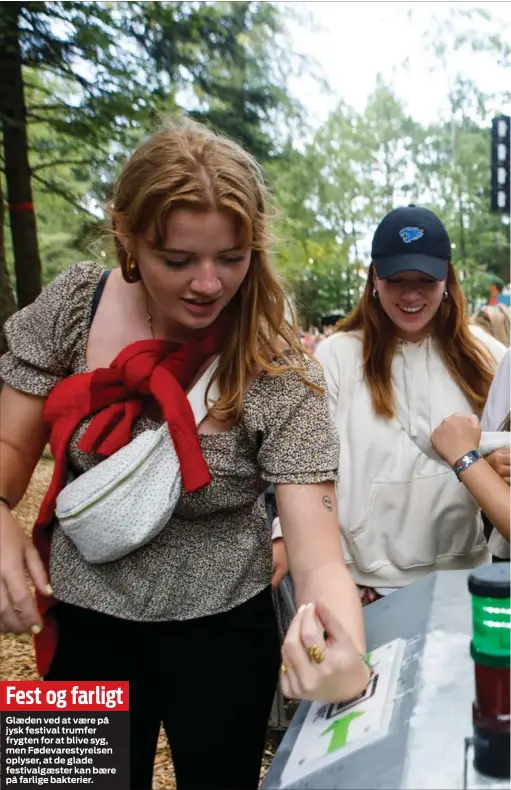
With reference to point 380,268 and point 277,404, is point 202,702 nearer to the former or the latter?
point 277,404

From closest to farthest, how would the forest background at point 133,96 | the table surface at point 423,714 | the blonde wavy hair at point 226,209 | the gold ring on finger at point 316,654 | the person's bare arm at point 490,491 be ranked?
1. the table surface at point 423,714
2. the gold ring on finger at point 316,654
3. the blonde wavy hair at point 226,209
4. the person's bare arm at point 490,491
5. the forest background at point 133,96

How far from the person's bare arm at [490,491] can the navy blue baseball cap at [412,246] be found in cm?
42

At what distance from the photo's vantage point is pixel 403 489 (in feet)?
5.03

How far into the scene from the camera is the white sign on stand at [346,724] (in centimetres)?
69

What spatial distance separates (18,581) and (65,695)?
256 mm

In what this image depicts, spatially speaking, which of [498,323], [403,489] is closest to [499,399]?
[403,489]

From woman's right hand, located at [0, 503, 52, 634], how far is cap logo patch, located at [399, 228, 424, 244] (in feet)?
3.33

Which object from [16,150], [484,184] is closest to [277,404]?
[16,150]

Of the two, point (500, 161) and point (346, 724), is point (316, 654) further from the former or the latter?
point (500, 161)

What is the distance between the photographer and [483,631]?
60cm

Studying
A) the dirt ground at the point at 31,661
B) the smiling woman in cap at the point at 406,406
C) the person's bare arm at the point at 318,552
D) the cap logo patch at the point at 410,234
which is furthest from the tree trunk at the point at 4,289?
the person's bare arm at the point at 318,552

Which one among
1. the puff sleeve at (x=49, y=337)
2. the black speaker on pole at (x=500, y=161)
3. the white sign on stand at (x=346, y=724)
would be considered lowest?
the white sign on stand at (x=346, y=724)

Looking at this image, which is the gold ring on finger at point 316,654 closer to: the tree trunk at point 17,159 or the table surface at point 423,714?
the table surface at point 423,714

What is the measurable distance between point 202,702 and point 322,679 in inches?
13.4
